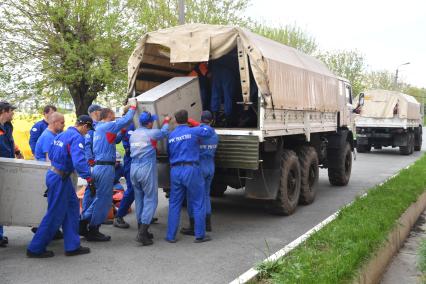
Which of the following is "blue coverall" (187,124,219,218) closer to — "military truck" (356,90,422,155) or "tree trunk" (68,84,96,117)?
"tree trunk" (68,84,96,117)

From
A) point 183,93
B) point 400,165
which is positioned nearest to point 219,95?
point 183,93

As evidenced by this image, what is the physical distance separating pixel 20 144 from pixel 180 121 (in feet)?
33.4

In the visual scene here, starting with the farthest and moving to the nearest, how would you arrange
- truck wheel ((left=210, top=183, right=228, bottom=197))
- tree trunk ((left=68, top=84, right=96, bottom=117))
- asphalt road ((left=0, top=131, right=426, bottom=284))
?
tree trunk ((left=68, top=84, right=96, bottom=117))
truck wheel ((left=210, top=183, right=228, bottom=197))
asphalt road ((left=0, top=131, right=426, bottom=284))

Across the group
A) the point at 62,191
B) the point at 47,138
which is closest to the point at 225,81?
the point at 47,138

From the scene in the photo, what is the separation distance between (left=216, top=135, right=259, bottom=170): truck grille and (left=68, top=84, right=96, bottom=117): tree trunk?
9822mm

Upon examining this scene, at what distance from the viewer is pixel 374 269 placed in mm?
5000

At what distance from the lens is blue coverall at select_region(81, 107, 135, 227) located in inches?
243

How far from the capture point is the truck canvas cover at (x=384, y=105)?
20.9 meters

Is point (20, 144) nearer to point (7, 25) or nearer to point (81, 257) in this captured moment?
point (7, 25)

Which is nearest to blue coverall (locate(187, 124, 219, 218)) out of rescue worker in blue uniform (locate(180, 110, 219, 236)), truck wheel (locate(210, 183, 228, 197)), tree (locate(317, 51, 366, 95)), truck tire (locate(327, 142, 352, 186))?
rescue worker in blue uniform (locate(180, 110, 219, 236))

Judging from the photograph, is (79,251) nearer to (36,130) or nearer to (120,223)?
(120,223)

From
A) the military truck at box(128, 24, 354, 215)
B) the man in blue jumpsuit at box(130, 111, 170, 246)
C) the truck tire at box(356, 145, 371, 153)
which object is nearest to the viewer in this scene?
the man in blue jumpsuit at box(130, 111, 170, 246)

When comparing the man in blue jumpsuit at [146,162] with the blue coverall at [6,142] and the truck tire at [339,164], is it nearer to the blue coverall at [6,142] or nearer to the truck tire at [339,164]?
the blue coverall at [6,142]

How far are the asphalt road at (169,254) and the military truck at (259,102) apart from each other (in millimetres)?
521
